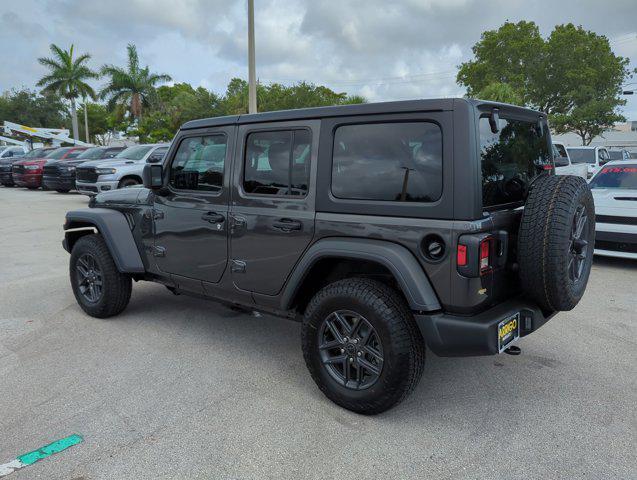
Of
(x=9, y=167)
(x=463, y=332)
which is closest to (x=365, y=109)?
(x=463, y=332)

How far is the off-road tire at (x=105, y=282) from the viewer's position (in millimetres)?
4613

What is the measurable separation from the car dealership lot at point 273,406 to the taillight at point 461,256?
1.03 metres

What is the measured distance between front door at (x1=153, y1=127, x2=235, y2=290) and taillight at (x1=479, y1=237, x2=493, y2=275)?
187 cm

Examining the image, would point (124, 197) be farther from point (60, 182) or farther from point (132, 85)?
point (132, 85)

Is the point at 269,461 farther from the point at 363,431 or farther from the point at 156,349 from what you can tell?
the point at 156,349

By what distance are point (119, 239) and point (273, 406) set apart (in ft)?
7.40

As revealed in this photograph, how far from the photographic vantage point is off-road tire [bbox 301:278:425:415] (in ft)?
9.39

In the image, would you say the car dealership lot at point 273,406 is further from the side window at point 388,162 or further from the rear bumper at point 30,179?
the rear bumper at point 30,179

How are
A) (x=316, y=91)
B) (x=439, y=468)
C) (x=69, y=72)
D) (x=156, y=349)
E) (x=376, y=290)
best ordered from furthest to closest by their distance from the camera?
(x=316, y=91) < (x=69, y=72) < (x=156, y=349) < (x=376, y=290) < (x=439, y=468)

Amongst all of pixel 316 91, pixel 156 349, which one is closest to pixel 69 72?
pixel 316 91

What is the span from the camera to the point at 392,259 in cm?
282

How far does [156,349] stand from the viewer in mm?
4137

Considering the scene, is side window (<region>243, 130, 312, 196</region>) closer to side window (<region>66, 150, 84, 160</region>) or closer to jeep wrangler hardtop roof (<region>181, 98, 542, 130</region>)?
jeep wrangler hardtop roof (<region>181, 98, 542, 130</region>)

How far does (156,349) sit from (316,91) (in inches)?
1742
